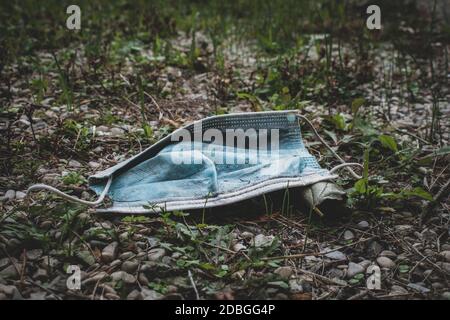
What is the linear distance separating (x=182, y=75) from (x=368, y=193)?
2222 mm

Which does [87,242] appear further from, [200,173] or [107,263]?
[200,173]

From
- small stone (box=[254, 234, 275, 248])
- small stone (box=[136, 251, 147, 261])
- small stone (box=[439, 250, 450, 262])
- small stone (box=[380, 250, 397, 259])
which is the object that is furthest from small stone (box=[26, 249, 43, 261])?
small stone (box=[439, 250, 450, 262])

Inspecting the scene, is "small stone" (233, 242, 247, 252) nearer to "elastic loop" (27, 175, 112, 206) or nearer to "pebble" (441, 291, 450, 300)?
"elastic loop" (27, 175, 112, 206)

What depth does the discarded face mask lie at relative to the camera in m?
2.09

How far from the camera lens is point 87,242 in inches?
73.2

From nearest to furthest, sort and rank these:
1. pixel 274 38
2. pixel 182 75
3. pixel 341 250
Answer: pixel 341 250, pixel 182 75, pixel 274 38

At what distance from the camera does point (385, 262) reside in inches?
73.4

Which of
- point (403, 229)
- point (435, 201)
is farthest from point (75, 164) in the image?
point (435, 201)

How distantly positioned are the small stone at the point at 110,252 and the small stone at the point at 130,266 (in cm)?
7

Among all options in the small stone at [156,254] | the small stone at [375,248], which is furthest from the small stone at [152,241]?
the small stone at [375,248]

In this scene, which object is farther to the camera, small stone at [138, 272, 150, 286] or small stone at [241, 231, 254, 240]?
small stone at [241, 231, 254, 240]

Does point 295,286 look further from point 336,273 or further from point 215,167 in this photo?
point 215,167

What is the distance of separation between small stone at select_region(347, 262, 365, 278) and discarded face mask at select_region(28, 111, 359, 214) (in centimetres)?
33
